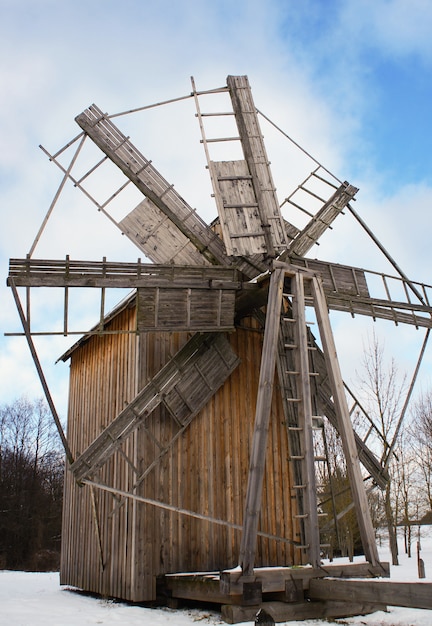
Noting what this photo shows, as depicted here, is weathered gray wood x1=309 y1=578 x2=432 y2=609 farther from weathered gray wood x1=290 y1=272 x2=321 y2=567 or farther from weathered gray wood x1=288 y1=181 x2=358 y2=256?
weathered gray wood x1=288 y1=181 x2=358 y2=256

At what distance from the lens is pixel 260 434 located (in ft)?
26.2

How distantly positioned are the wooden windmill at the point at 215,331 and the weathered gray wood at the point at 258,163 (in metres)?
0.02

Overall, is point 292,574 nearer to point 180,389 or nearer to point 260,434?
point 260,434

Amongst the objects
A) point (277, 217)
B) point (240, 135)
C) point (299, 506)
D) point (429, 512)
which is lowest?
point (429, 512)

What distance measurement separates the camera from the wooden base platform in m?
7.41

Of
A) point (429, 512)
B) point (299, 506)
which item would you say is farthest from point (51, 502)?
point (299, 506)

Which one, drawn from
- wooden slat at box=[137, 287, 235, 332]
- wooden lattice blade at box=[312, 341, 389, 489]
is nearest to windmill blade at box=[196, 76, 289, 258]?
wooden slat at box=[137, 287, 235, 332]

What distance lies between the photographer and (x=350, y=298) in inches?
408

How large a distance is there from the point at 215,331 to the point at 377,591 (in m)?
4.71

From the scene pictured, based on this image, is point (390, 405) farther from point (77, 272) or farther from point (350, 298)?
point (77, 272)

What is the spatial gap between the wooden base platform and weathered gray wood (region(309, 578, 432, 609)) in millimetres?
141

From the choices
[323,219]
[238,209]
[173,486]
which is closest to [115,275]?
[238,209]

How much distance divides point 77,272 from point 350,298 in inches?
187

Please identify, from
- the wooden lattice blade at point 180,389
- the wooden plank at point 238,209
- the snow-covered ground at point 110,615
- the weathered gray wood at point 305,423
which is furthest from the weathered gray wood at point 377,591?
the wooden plank at point 238,209
